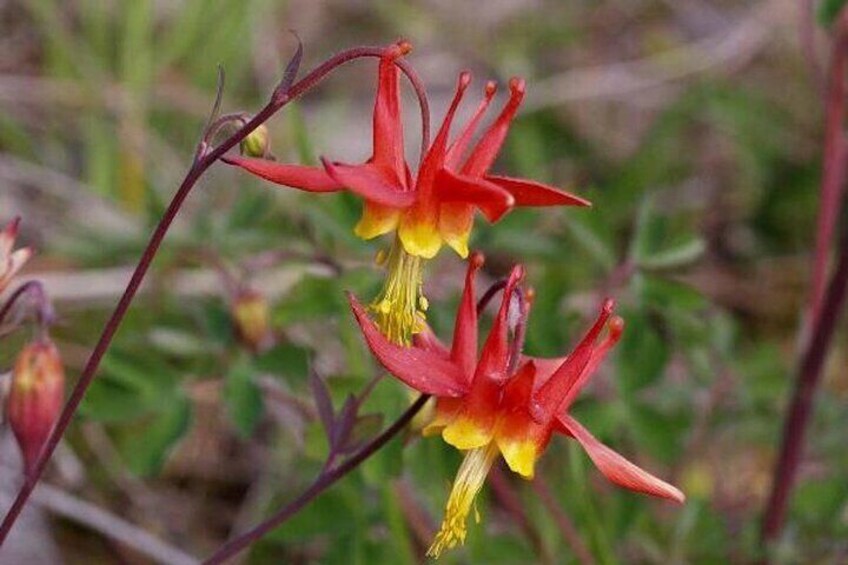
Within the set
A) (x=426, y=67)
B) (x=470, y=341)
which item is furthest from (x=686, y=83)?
(x=470, y=341)

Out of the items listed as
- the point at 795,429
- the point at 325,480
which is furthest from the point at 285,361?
the point at 795,429

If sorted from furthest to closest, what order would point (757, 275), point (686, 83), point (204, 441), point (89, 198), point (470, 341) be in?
1. point (686, 83)
2. point (757, 275)
3. point (89, 198)
4. point (204, 441)
5. point (470, 341)

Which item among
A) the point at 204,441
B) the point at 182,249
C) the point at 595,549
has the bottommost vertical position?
the point at 204,441

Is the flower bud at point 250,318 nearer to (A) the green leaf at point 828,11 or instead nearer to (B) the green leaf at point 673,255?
(B) the green leaf at point 673,255

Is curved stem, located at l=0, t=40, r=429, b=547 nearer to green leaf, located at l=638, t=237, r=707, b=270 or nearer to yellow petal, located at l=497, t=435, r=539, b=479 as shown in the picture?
yellow petal, located at l=497, t=435, r=539, b=479

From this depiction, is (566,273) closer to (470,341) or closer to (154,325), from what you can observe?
(154,325)

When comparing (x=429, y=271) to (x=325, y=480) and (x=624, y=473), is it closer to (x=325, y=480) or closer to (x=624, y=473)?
(x=325, y=480)

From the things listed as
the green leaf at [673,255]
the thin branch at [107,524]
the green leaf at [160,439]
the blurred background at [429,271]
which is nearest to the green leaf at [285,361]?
the blurred background at [429,271]
